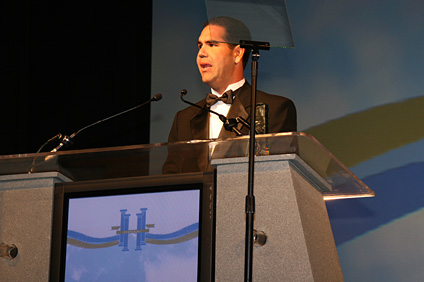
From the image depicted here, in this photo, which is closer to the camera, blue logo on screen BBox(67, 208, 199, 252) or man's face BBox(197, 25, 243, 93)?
blue logo on screen BBox(67, 208, 199, 252)

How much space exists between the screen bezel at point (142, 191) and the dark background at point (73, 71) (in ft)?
6.92

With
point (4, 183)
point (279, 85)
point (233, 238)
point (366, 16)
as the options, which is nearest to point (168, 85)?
point (279, 85)

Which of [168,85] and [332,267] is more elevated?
[168,85]

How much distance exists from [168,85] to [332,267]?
270cm

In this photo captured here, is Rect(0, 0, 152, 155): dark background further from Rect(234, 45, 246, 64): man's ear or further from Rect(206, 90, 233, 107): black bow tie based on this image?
Rect(206, 90, 233, 107): black bow tie

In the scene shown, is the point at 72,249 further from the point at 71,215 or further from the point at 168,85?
the point at 168,85

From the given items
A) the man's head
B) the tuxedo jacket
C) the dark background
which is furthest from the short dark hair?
the dark background

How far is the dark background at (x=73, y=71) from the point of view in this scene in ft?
12.8

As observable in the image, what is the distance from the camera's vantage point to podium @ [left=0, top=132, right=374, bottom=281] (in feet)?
5.33

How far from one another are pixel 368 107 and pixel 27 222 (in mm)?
2365

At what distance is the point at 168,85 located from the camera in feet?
14.1

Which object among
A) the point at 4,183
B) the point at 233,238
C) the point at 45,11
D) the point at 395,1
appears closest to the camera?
the point at 233,238

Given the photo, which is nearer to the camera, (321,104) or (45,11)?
(321,104)

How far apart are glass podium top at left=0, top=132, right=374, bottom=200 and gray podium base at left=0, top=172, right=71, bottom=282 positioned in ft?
0.11
